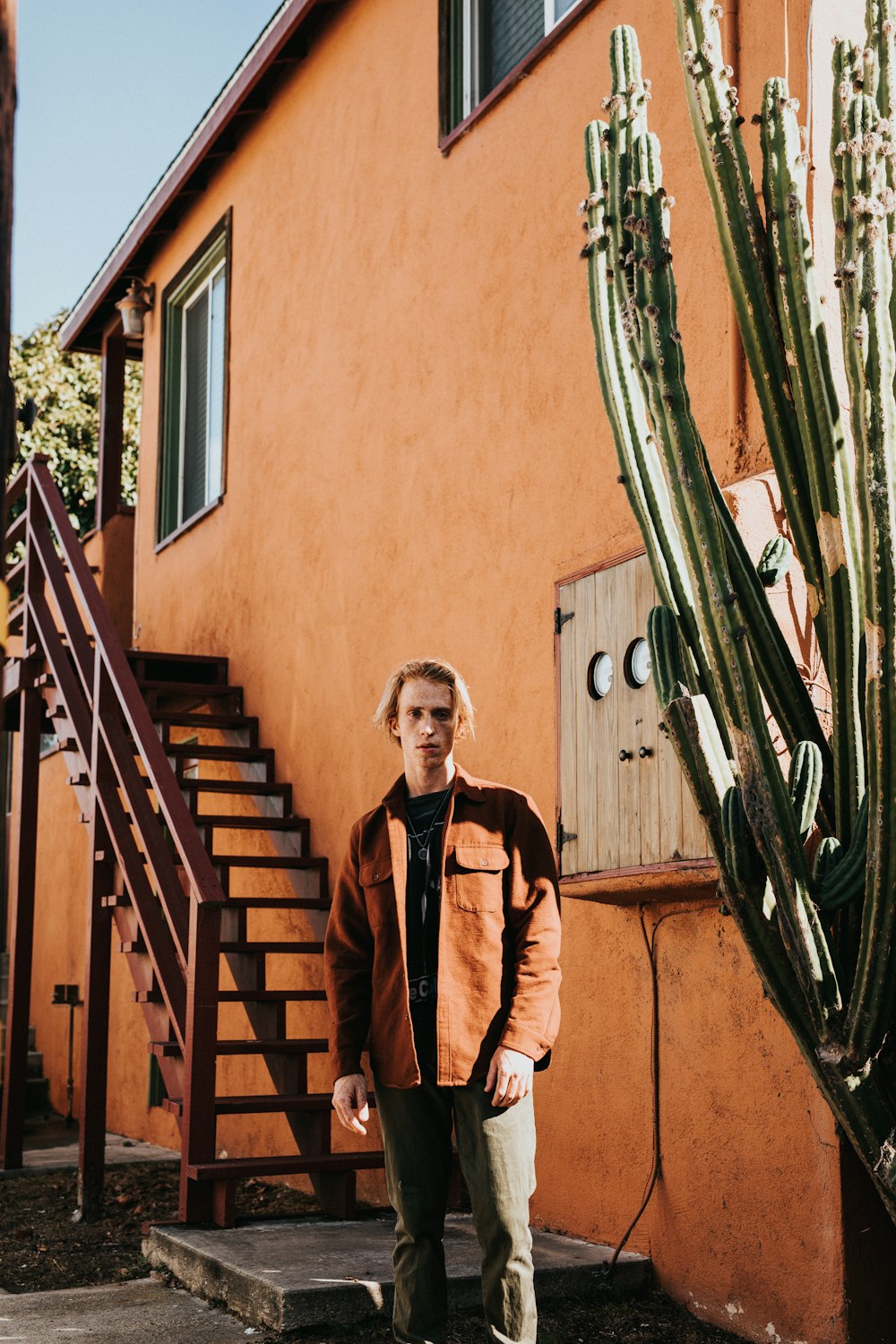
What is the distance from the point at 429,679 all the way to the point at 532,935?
0.71 metres

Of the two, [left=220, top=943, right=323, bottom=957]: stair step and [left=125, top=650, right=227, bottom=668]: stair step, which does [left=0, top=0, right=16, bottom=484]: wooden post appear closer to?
[left=220, top=943, right=323, bottom=957]: stair step

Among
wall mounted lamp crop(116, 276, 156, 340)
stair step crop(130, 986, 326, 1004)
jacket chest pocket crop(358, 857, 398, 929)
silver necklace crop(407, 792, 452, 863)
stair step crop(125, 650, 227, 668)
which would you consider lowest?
stair step crop(130, 986, 326, 1004)

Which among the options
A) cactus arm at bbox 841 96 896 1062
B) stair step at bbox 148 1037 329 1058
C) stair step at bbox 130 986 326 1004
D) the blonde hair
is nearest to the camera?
cactus arm at bbox 841 96 896 1062

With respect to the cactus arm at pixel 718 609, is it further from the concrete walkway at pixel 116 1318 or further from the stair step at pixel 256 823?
the stair step at pixel 256 823

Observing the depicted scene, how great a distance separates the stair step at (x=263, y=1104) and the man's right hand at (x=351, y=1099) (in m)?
2.20

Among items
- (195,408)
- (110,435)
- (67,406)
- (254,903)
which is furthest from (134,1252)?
(67,406)

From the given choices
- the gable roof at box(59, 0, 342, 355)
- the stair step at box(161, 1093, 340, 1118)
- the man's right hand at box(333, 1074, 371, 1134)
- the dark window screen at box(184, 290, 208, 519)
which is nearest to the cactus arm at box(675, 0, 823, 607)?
the man's right hand at box(333, 1074, 371, 1134)

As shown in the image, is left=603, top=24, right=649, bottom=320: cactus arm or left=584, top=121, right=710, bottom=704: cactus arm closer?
left=584, top=121, right=710, bottom=704: cactus arm

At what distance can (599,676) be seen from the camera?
502 centimetres

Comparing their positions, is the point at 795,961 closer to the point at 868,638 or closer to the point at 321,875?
the point at 868,638

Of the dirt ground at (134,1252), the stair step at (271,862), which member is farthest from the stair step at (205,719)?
the dirt ground at (134,1252)

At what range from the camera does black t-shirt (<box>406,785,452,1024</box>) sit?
3.72 metres

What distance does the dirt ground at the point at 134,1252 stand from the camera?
450cm

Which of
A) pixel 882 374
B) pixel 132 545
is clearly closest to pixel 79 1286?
pixel 882 374
